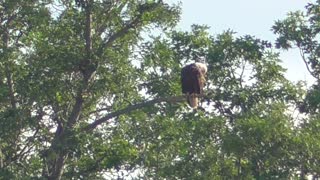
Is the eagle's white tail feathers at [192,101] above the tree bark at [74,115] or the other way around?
the other way around

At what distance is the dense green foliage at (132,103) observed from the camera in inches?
842

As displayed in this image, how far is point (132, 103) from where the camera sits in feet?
78.6

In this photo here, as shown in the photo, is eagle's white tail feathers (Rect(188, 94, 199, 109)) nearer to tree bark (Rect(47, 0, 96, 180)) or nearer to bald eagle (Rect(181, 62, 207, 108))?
bald eagle (Rect(181, 62, 207, 108))

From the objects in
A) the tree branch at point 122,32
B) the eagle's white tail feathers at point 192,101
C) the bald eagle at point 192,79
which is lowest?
the eagle's white tail feathers at point 192,101

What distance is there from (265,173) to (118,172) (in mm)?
4191

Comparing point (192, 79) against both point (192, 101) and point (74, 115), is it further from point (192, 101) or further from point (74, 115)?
point (74, 115)

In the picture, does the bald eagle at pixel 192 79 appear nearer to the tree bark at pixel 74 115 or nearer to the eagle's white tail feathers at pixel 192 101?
the eagle's white tail feathers at pixel 192 101

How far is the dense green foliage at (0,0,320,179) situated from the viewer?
2139 centimetres

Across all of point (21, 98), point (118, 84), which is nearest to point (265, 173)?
point (118, 84)

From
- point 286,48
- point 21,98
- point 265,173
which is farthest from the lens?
point 286,48

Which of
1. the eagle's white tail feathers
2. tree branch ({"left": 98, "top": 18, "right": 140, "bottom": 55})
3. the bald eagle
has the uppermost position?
tree branch ({"left": 98, "top": 18, "right": 140, "bottom": 55})

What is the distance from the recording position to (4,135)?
23359 millimetres

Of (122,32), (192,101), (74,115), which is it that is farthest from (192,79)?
(74,115)

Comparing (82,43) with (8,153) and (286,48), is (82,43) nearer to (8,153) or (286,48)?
(8,153)
